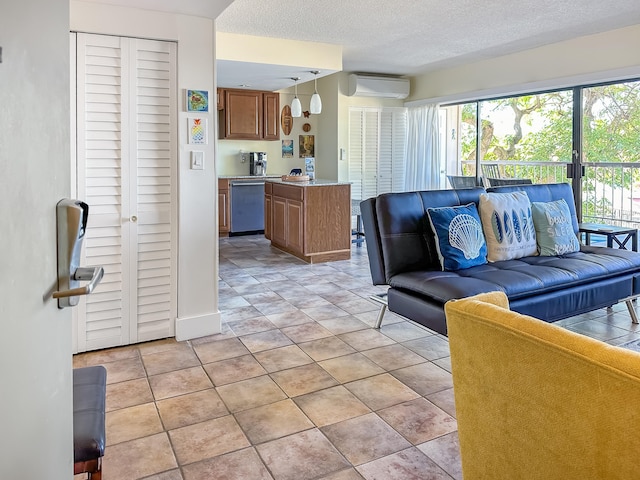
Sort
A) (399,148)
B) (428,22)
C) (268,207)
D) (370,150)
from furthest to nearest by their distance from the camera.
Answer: (399,148)
(370,150)
(268,207)
(428,22)

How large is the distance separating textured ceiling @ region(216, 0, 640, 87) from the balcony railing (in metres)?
1.49

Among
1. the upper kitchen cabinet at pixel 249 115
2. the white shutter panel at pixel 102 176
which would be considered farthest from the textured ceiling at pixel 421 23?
the upper kitchen cabinet at pixel 249 115

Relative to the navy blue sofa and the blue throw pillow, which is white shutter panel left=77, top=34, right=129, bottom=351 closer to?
the navy blue sofa

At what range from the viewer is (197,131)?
3.23m

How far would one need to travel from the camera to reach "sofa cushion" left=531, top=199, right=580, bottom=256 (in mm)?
3684

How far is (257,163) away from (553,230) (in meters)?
5.42

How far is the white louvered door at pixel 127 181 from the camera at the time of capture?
2.98 metres

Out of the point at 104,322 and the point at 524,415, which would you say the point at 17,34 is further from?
the point at 104,322

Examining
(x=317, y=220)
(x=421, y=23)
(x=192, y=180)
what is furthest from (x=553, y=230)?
(x=317, y=220)

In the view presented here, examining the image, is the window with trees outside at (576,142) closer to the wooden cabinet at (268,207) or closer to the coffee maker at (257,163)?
the wooden cabinet at (268,207)

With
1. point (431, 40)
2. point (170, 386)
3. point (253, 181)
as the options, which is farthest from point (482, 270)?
point (253, 181)

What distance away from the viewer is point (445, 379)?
2.75 meters

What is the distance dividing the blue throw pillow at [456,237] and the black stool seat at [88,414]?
2.20 metres

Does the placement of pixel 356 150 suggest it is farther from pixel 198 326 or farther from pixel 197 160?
pixel 198 326
